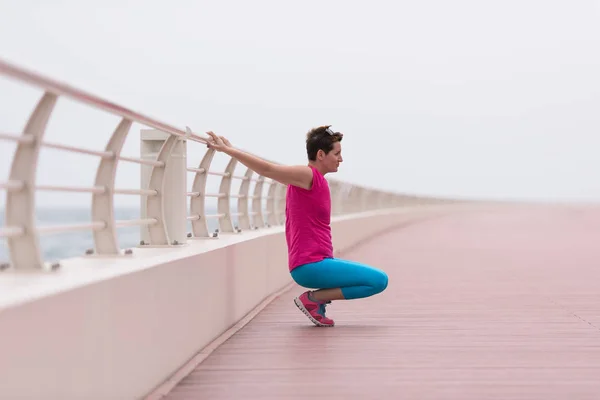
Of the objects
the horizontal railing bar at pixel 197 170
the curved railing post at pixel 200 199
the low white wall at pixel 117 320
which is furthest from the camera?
the curved railing post at pixel 200 199

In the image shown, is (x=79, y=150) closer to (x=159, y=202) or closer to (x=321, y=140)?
(x=159, y=202)

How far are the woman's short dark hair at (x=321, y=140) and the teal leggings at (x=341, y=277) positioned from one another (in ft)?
2.62

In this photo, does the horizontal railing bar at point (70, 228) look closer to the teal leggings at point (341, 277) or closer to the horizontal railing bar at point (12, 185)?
the horizontal railing bar at point (12, 185)

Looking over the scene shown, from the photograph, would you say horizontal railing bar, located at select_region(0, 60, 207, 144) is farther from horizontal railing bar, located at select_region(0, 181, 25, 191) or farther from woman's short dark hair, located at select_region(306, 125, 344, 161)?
woman's short dark hair, located at select_region(306, 125, 344, 161)

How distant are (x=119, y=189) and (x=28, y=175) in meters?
1.62

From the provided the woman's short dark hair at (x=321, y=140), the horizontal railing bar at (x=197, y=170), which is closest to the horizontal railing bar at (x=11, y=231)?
the horizontal railing bar at (x=197, y=170)

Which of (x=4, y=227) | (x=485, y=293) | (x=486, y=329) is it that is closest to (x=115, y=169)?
(x=4, y=227)

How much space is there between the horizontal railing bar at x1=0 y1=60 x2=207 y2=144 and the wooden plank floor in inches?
54.1

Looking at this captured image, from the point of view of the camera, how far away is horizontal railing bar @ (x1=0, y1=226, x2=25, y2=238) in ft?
11.8

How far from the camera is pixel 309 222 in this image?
23.7 feet

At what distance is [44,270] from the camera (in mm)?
4086

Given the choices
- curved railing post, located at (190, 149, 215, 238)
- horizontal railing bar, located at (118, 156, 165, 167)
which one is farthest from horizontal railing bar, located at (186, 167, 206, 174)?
horizontal railing bar, located at (118, 156, 165, 167)

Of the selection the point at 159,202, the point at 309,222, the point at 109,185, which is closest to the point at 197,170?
the point at 309,222

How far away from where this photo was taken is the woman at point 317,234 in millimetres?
7117
